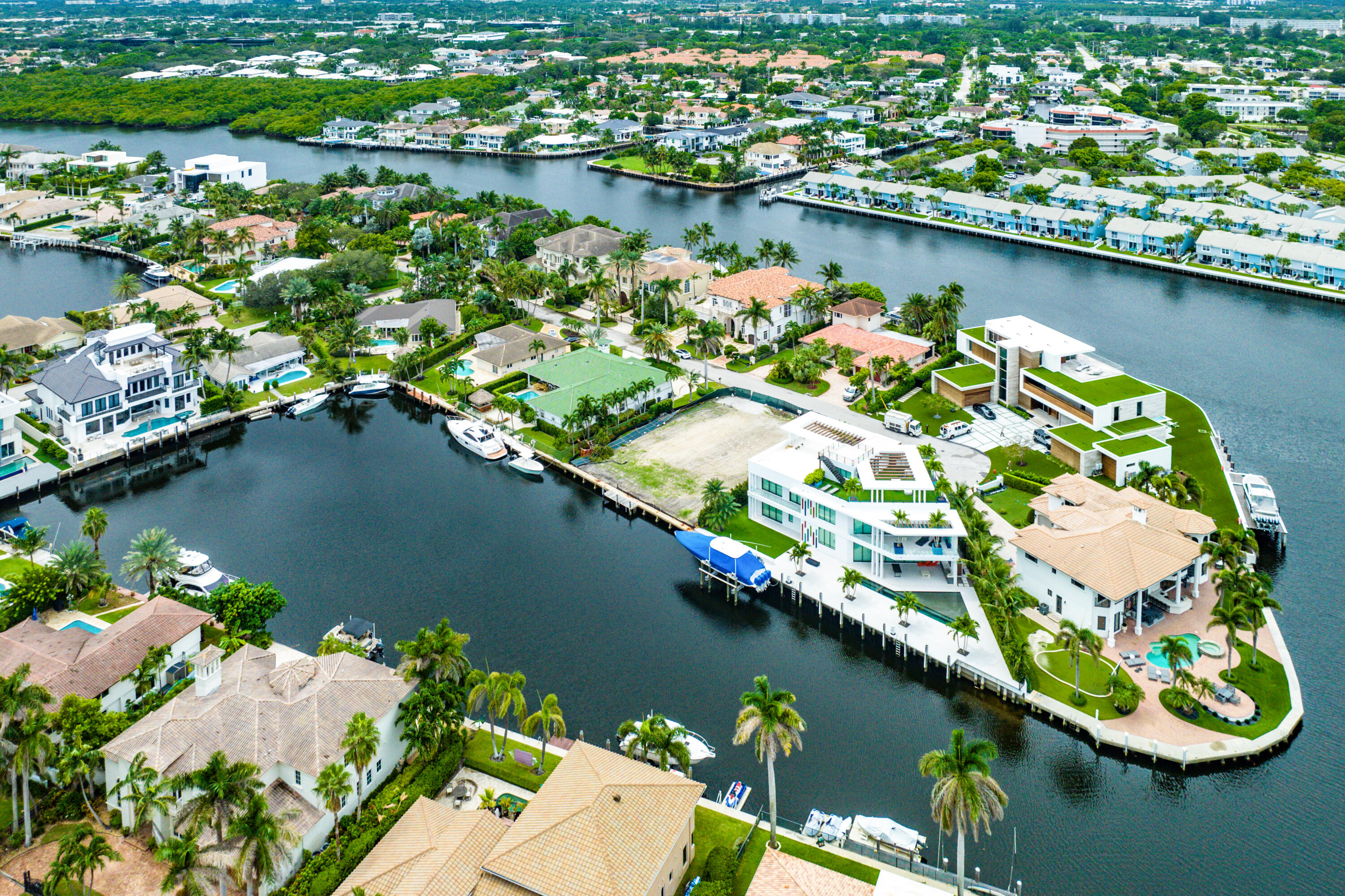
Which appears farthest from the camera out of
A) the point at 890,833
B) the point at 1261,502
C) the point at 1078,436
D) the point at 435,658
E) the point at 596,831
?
the point at 1078,436

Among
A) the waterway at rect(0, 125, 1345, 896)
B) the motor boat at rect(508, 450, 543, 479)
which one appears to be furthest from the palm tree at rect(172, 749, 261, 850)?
the motor boat at rect(508, 450, 543, 479)

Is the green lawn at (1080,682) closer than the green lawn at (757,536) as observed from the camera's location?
Yes

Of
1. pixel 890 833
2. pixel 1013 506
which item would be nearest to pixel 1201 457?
pixel 1013 506

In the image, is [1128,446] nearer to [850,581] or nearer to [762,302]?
[850,581]

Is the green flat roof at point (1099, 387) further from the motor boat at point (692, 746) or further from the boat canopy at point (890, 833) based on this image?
the motor boat at point (692, 746)

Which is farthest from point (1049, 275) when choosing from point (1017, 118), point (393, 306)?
point (1017, 118)

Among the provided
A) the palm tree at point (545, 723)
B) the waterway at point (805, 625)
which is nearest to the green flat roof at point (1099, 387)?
the waterway at point (805, 625)
